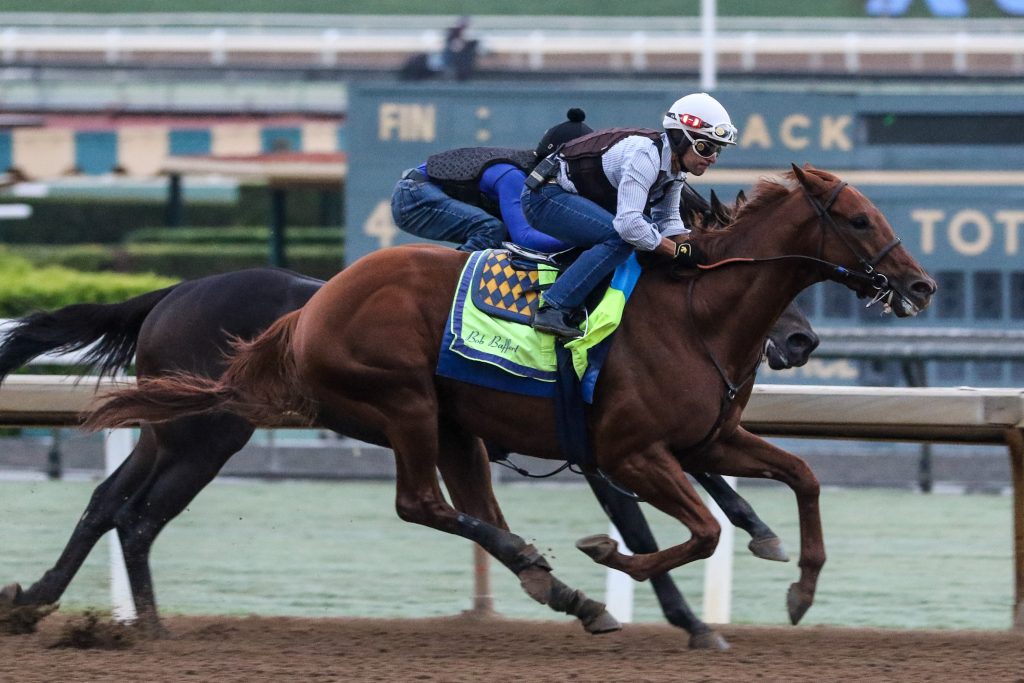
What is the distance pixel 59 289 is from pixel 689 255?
28.2 feet

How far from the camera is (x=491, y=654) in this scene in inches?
200

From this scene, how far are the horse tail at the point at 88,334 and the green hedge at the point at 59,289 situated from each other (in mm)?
5980

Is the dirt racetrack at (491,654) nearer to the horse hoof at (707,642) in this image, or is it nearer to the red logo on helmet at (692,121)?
the horse hoof at (707,642)

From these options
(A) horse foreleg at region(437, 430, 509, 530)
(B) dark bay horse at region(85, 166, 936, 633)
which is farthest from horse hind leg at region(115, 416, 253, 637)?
(A) horse foreleg at region(437, 430, 509, 530)

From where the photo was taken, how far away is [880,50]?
69.8 ft

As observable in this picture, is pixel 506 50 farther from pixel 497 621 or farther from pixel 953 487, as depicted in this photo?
pixel 497 621

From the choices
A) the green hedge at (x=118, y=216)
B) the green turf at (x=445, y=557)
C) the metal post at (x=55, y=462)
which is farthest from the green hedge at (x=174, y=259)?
the green turf at (x=445, y=557)

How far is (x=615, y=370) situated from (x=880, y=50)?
17.3 meters

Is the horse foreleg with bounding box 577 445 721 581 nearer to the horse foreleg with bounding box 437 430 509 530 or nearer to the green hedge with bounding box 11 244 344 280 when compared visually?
the horse foreleg with bounding box 437 430 509 530

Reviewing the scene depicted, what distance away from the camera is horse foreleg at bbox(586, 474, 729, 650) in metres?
5.30

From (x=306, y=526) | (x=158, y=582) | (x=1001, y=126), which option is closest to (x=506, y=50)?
(x=1001, y=126)

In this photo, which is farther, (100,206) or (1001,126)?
(100,206)

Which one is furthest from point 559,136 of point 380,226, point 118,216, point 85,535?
point 118,216

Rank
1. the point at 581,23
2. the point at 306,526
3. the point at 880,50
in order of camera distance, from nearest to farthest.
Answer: the point at 306,526 → the point at 880,50 → the point at 581,23
